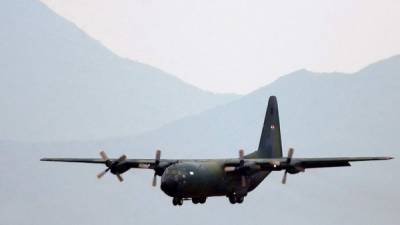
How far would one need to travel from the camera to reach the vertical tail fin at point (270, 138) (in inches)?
2815

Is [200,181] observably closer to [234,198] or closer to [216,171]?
[216,171]

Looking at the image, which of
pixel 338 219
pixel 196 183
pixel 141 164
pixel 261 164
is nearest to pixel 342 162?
pixel 261 164

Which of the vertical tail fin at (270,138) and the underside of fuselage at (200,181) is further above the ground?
the vertical tail fin at (270,138)

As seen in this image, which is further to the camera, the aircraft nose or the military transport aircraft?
the military transport aircraft

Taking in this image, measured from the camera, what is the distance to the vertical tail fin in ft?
235

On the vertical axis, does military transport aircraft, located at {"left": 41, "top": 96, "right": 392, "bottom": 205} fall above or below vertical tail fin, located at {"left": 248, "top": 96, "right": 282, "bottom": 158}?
below

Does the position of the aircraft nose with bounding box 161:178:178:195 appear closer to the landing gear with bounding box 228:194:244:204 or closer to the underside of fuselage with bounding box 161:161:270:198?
the underside of fuselage with bounding box 161:161:270:198

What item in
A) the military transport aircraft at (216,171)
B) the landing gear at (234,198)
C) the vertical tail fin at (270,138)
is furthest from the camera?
the vertical tail fin at (270,138)

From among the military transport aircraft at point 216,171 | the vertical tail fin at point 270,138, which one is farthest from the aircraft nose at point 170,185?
the vertical tail fin at point 270,138

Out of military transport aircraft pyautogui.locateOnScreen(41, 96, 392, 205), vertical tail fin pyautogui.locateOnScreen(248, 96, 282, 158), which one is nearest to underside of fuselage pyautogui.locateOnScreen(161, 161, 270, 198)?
military transport aircraft pyautogui.locateOnScreen(41, 96, 392, 205)

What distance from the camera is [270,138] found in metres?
71.9

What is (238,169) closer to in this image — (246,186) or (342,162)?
(246,186)

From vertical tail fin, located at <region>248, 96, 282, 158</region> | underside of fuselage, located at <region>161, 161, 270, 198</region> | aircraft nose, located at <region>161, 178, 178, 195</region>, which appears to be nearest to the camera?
aircraft nose, located at <region>161, 178, 178, 195</region>

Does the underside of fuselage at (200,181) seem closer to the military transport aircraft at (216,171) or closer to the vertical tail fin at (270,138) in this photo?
the military transport aircraft at (216,171)
